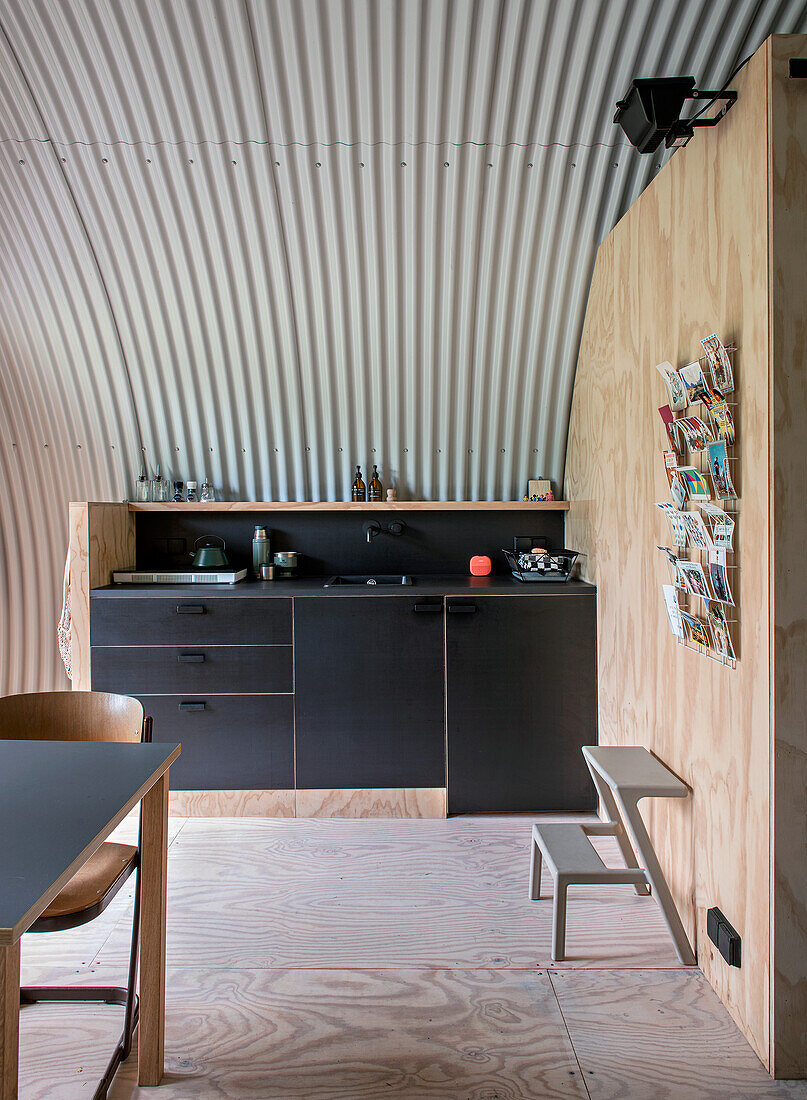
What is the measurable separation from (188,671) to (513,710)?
59.6 inches

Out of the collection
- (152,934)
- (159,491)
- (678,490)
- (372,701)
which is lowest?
(152,934)

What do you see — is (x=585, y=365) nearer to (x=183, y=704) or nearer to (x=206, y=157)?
(x=206, y=157)

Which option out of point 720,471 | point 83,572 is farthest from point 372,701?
point 720,471

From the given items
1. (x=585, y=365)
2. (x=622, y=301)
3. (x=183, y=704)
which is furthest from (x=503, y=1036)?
(x=585, y=365)

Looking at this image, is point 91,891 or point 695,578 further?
point 695,578

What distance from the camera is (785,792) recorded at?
1793 mm

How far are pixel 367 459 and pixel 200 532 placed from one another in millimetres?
1028

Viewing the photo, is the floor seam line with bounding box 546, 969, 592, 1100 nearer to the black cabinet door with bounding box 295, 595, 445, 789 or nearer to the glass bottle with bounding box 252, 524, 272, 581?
the black cabinet door with bounding box 295, 595, 445, 789

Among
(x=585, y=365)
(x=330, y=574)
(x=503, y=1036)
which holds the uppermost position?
(x=585, y=365)

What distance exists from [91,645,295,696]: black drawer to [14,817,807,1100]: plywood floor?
28.9 inches

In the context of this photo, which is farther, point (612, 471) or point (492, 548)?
point (492, 548)

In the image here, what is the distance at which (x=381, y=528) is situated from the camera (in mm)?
4164

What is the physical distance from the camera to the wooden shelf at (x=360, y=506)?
3926 millimetres

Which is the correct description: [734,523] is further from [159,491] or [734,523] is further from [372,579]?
[159,491]
